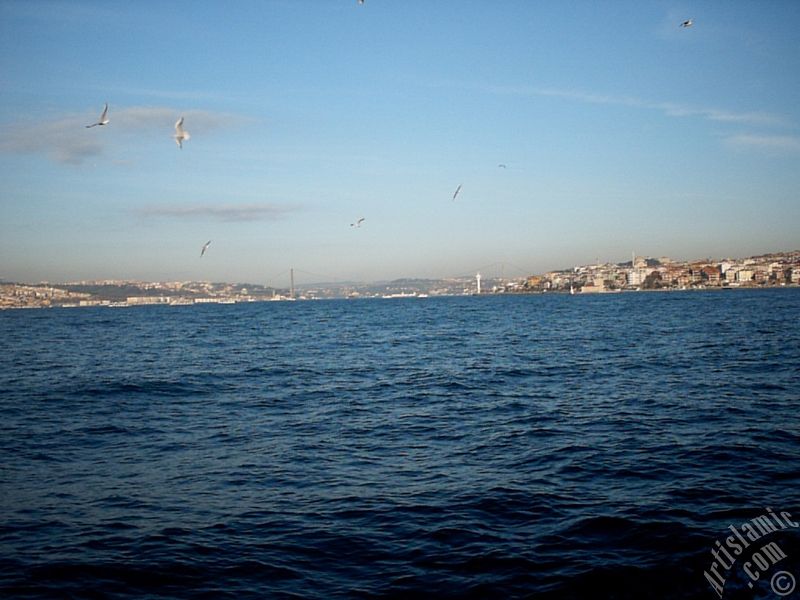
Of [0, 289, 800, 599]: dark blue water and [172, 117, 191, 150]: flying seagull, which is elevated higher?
[172, 117, 191, 150]: flying seagull

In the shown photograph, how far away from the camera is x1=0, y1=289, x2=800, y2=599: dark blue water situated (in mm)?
8523

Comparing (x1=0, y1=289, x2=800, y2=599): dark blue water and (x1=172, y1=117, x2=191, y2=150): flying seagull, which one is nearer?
(x1=0, y1=289, x2=800, y2=599): dark blue water

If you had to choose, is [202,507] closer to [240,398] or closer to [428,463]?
[428,463]

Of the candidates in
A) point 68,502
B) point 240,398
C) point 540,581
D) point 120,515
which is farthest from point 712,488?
point 240,398

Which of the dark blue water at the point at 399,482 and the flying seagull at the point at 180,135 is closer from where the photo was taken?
the dark blue water at the point at 399,482

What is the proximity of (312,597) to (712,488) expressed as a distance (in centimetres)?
779

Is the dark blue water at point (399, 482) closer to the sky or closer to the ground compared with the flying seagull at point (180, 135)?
closer to the ground

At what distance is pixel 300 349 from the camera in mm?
44000

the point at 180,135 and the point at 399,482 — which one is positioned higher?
the point at 180,135

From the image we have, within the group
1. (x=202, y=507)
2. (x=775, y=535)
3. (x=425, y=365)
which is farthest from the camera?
(x=425, y=365)

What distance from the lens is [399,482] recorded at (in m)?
12.6

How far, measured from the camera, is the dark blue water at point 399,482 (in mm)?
8523

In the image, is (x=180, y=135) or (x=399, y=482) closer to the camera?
(x=399, y=482)

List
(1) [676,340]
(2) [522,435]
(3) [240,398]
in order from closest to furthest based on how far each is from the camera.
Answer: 1. (2) [522,435]
2. (3) [240,398]
3. (1) [676,340]
